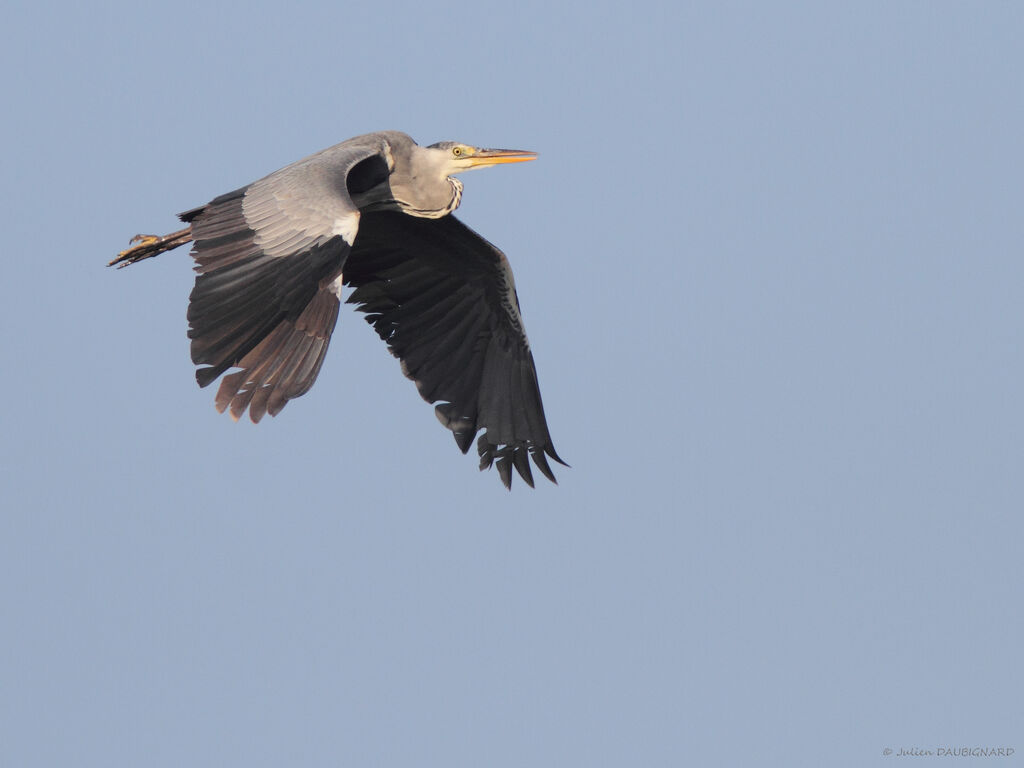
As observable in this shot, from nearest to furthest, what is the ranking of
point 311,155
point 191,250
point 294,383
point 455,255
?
point 294,383 → point 191,250 → point 311,155 → point 455,255

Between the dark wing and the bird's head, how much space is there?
0.78 metres

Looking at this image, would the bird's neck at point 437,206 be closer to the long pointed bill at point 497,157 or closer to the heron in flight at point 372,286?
the heron in flight at point 372,286

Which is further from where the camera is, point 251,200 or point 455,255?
point 455,255

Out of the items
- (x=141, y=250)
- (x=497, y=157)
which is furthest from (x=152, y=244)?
(x=497, y=157)

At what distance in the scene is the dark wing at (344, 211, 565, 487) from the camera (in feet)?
42.0

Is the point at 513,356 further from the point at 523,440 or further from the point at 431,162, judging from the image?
the point at 431,162

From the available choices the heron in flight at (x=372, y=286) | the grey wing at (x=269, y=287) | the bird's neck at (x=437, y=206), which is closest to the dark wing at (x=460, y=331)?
the heron in flight at (x=372, y=286)

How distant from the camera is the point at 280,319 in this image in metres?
9.44

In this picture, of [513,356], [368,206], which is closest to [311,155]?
[368,206]

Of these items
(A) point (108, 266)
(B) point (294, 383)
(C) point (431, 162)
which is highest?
(C) point (431, 162)

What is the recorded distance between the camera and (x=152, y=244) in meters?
11.7

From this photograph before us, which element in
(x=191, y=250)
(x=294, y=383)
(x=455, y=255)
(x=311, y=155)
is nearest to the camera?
(x=294, y=383)

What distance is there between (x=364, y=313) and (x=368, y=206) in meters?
1.18

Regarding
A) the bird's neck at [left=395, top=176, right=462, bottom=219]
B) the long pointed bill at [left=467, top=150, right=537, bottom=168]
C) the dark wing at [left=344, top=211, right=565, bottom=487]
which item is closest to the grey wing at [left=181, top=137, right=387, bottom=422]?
the bird's neck at [left=395, top=176, right=462, bottom=219]
